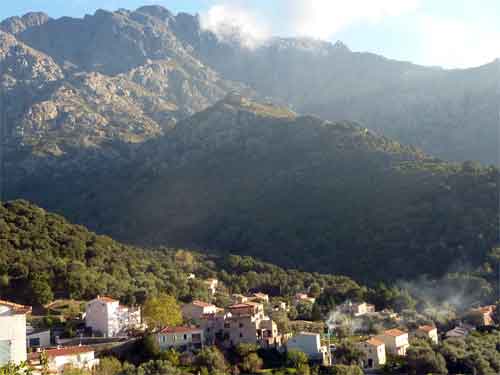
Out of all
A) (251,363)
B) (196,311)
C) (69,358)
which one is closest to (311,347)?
(251,363)

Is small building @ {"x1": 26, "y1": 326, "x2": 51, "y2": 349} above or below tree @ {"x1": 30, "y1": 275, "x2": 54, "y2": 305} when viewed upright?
below

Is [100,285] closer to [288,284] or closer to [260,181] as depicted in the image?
[288,284]

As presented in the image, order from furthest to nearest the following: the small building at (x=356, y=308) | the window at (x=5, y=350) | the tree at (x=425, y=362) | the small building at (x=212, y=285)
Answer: the small building at (x=212, y=285), the small building at (x=356, y=308), the tree at (x=425, y=362), the window at (x=5, y=350)

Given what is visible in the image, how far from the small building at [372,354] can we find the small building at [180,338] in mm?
9526

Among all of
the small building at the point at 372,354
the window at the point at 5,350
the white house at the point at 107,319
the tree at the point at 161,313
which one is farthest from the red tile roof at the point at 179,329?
the window at the point at 5,350

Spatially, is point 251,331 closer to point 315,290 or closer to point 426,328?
point 426,328

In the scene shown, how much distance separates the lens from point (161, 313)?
128ft

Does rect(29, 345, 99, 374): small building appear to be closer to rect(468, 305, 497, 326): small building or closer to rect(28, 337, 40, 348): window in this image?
rect(28, 337, 40, 348): window

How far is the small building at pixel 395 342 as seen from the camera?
38.7 m

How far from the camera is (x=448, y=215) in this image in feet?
239

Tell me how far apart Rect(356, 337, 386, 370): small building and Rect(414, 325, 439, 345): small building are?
663 cm

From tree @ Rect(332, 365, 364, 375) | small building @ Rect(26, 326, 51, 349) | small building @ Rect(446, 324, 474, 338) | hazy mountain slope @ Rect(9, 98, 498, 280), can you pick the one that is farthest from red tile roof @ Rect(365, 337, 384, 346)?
hazy mountain slope @ Rect(9, 98, 498, 280)

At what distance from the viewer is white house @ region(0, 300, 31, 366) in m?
23.4

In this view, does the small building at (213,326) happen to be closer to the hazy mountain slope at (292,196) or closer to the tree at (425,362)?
the tree at (425,362)
